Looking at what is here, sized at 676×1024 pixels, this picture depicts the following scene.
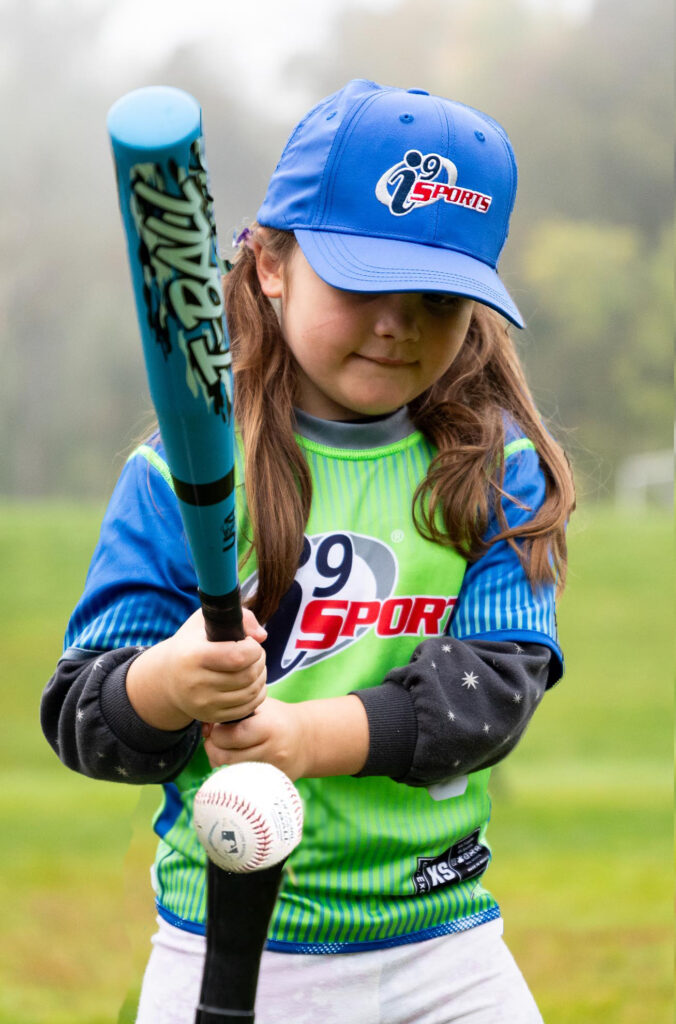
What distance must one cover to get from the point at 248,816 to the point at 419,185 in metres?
0.47

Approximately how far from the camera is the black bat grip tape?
2.68ft

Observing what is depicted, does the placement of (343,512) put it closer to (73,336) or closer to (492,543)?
(492,543)

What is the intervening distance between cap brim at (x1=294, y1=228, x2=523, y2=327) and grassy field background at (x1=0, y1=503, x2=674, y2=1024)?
284mm

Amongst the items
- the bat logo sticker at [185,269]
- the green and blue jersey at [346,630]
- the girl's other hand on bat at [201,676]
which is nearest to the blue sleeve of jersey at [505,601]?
the green and blue jersey at [346,630]

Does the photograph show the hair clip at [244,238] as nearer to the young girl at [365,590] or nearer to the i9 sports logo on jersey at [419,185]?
the young girl at [365,590]

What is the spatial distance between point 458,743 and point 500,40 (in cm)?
A: 675

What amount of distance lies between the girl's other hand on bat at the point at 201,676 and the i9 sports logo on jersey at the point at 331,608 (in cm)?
14

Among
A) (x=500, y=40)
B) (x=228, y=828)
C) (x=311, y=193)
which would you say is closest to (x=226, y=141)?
→ (x=500, y=40)

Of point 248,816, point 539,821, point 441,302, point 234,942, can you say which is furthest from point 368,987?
point 539,821

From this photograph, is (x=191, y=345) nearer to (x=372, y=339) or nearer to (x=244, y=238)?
(x=372, y=339)

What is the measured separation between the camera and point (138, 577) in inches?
35.6

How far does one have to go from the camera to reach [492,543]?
98 cm

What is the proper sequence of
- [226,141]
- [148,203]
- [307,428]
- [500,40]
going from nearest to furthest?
[148,203]
[307,428]
[226,141]
[500,40]

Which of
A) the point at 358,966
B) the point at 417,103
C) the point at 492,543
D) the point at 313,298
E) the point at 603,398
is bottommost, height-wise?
the point at 603,398
